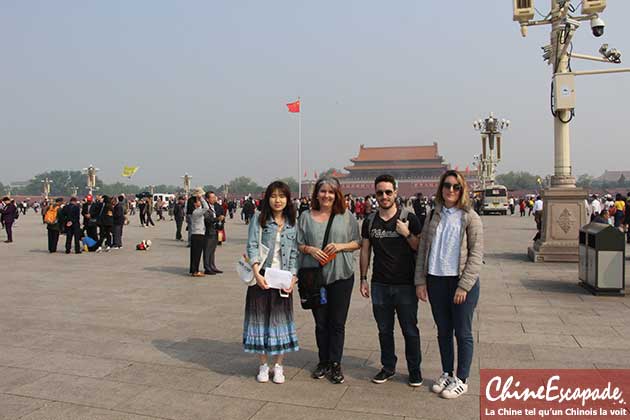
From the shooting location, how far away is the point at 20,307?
662 cm

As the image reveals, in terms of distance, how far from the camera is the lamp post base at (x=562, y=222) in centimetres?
1034

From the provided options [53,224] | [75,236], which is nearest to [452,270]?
[75,236]

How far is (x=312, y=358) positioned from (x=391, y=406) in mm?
1204

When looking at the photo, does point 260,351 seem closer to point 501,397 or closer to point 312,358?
point 312,358

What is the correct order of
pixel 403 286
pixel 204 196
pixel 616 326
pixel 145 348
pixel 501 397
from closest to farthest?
pixel 501 397 → pixel 403 286 → pixel 145 348 → pixel 616 326 → pixel 204 196

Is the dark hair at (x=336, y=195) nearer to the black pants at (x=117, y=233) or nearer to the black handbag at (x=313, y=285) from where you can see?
the black handbag at (x=313, y=285)

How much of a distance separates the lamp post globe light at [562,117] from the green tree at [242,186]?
112 m

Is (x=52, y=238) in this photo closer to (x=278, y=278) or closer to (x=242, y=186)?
(x=278, y=278)

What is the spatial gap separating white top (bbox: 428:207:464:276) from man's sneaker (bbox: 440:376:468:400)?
744 mm

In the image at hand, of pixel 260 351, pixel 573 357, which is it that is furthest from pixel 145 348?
pixel 573 357

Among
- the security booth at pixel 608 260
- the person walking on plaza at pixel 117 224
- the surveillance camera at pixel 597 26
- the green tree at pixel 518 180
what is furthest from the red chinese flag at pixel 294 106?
the green tree at pixel 518 180

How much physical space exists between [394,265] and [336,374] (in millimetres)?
923

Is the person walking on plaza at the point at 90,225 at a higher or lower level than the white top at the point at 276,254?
lower

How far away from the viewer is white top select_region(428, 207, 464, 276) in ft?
11.7
